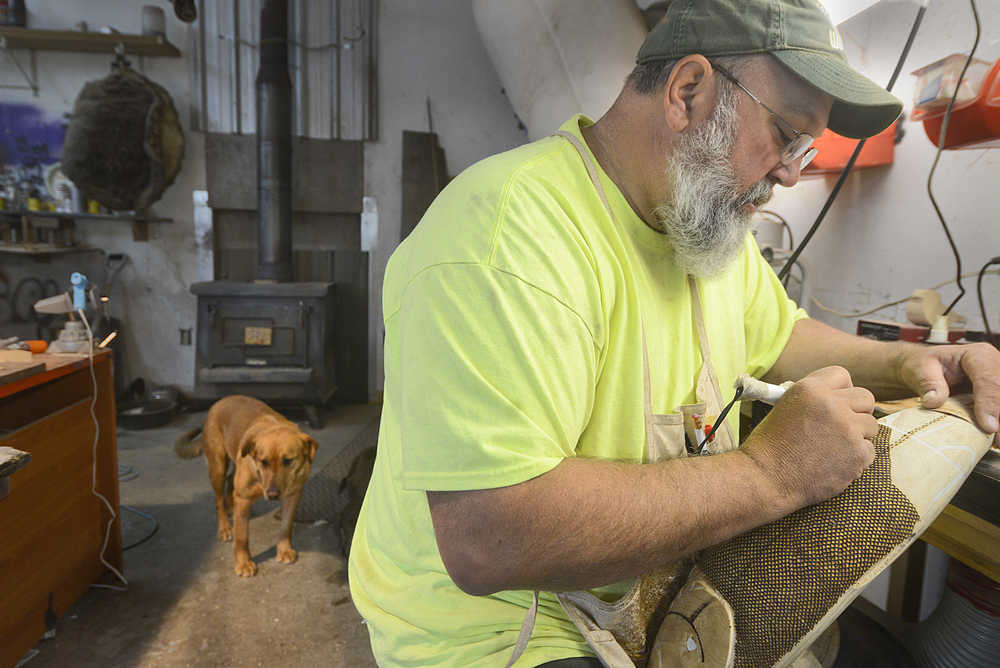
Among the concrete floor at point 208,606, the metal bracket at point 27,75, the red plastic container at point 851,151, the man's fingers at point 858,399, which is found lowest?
the concrete floor at point 208,606

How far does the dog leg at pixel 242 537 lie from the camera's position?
2512 millimetres

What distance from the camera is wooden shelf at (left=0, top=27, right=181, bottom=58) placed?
427 cm

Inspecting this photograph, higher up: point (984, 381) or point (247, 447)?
point (984, 381)

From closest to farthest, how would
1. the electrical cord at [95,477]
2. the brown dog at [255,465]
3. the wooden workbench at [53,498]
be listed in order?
the wooden workbench at [53,498] → the electrical cord at [95,477] → the brown dog at [255,465]

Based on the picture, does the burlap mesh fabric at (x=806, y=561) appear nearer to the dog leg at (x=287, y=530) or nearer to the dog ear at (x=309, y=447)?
the dog ear at (x=309, y=447)

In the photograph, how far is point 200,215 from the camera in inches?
192

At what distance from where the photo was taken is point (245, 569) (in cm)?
251

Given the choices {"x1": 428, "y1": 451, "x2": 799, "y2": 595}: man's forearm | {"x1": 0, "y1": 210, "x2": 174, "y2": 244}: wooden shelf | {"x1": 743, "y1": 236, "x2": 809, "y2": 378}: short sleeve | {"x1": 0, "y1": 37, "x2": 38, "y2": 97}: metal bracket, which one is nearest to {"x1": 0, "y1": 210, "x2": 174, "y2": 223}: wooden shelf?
{"x1": 0, "y1": 210, "x2": 174, "y2": 244}: wooden shelf

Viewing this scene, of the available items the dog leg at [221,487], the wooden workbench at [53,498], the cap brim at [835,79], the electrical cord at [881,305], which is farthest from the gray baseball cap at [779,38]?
the dog leg at [221,487]

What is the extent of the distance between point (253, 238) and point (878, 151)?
15.2ft

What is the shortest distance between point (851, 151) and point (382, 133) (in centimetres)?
397

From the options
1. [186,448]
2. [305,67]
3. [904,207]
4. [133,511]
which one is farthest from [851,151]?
[305,67]

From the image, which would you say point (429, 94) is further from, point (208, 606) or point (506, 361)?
point (506, 361)

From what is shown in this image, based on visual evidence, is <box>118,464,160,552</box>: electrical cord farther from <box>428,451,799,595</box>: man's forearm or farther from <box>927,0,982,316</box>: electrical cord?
<box>927,0,982,316</box>: electrical cord
